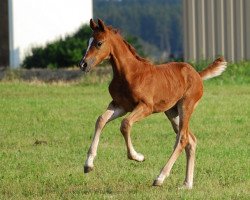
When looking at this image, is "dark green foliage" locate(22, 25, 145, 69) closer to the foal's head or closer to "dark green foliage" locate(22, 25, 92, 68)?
"dark green foliage" locate(22, 25, 92, 68)

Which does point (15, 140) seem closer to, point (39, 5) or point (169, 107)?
point (169, 107)

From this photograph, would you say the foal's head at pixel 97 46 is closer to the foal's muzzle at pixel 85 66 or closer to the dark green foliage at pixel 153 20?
the foal's muzzle at pixel 85 66

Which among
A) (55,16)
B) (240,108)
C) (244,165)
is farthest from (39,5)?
(244,165)

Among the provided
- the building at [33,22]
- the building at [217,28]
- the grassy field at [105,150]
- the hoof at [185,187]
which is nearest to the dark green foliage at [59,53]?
the building at [33,22]

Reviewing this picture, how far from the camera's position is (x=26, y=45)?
123ft

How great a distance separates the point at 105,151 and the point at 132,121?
12.8 ft

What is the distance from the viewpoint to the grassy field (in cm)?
1148

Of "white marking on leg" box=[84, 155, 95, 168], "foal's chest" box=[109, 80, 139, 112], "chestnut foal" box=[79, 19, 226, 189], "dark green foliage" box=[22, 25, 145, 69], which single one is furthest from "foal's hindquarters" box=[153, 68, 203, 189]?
"dark green foliage" box=[22, 25, 145, 69]

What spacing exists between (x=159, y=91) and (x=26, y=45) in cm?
2659

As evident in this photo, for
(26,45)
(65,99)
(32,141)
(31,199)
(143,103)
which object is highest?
(143,103)

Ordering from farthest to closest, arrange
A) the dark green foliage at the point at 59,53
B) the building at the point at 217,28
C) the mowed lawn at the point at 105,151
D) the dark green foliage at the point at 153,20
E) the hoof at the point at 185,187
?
the dark green foliage at the point at 153,20 → the dark green foliage at the point at 59,53 → the building at the point at 217,28 → the mowed lawn at the point at 105,151 → the hoof at the point at 185,187

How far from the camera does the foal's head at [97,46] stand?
34.7 feet

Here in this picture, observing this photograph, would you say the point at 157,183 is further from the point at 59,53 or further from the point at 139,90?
the point at 59,53

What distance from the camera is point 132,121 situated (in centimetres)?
1074
